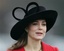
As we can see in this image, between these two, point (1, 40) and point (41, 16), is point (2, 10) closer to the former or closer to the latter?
point (1, 40)

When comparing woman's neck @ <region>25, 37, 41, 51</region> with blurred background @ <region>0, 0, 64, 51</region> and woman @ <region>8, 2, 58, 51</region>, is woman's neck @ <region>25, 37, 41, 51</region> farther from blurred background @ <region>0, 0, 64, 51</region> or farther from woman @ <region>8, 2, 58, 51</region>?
blurred background @ <region>0, 0, 64, 51</region>

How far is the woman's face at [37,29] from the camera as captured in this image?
12.4 feet

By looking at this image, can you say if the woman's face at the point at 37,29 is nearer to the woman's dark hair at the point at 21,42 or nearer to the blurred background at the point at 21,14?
the woman's dark hair at the point at 21,42

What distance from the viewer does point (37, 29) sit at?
3.78 meters

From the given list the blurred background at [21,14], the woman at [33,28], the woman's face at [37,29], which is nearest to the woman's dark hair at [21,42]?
the woman at [33,28]

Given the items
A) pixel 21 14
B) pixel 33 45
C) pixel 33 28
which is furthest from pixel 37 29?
pixel 21 14

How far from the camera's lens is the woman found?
379cm

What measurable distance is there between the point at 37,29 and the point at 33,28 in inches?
1.7

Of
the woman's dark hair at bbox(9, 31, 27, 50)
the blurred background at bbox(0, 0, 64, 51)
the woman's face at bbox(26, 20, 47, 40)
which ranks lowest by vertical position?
the blurred background at bbox(0, 0, 64, 51)

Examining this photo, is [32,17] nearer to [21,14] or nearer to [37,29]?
[37,29]

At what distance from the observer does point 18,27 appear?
12.9ft

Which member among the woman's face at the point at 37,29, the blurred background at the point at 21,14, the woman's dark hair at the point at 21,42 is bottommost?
the blurred background at the point at 21,14

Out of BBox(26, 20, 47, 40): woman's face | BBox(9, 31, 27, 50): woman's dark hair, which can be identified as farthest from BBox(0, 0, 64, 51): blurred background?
BBox(26, 20, 47, 40): woman's face

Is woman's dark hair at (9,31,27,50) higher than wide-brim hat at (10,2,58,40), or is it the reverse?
wide-brim hat at (10,2,58,40)
